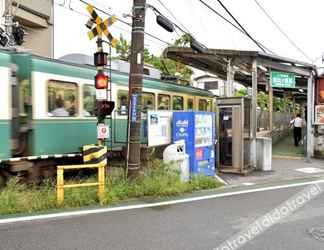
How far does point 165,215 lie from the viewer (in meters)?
6.52

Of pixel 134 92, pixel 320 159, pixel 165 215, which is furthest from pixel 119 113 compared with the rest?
pixel 320 159

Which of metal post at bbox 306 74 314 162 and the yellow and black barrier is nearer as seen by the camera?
the yellow and black barrier

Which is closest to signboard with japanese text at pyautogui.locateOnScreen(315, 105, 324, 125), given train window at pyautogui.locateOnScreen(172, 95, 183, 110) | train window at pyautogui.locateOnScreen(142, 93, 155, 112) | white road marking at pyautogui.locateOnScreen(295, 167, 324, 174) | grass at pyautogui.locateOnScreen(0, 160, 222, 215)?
white road marking at pyautogui.locateOnScreen(295, 167, 324, 174)

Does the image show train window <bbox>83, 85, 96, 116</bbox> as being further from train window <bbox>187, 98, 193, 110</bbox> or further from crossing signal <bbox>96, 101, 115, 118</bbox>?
train window <bbox>187, 98, 193, 110</bbox>

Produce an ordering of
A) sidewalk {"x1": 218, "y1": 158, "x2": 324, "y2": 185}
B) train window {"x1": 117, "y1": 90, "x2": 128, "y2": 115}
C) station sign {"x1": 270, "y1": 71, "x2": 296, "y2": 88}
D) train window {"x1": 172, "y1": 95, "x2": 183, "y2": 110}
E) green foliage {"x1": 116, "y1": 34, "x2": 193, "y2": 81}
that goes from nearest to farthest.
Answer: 1. sidewalk {"x1": 218, "y1": 158, "x2": 324, "y2": 185}
2. train window {"x1": 117, "y1": 90, "x2": 128, "y2": 115}
3. station sign {"x1": 270, "y1": 71, "x2": 296, "y2": 88}
4. train window {"x1": 172, "y1": 95, "x2": 183, "y2": 110}
5. green foliage {"x1": 116, "y1": 34, "x2": 193, "y2": 81}

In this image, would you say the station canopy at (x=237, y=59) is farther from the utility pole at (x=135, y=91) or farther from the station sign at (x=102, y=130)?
the station sign at (x=102, y=130)

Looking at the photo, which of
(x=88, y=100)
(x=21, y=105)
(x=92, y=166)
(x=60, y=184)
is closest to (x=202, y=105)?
(x=88, y=100)

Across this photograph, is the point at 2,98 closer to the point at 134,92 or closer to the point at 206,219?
the point at 134,92

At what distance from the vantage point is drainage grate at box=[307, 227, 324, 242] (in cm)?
536

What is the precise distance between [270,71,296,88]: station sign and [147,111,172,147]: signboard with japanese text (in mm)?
5740

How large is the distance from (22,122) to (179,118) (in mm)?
4067

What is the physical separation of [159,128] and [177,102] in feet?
16.3

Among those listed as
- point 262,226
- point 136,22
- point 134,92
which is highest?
point 136,22

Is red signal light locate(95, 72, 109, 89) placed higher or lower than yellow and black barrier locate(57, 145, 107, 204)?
higher
